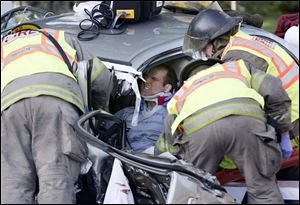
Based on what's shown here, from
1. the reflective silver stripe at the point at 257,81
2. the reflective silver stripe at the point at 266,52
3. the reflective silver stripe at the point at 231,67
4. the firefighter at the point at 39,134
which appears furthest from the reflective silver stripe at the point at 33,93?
the reflective silver stripe at the point at 266,52

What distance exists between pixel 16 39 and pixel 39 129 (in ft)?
2.01

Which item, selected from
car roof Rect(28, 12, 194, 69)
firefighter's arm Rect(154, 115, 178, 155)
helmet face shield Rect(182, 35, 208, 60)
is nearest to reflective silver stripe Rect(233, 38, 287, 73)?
helmet face shield Rect(182, 35, 208, 60)

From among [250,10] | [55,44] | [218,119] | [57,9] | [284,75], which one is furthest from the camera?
[250,10]

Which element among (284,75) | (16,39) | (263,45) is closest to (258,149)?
(284,75)

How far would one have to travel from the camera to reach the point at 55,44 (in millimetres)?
3385

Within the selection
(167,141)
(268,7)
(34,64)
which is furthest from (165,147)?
(268,7)

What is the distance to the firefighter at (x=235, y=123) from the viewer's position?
304 centimetres

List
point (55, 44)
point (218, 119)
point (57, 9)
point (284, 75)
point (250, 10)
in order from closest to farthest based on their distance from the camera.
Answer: point (218, 119), point (55, 44), point (284, 75), point (57, 9), point (250, 10)

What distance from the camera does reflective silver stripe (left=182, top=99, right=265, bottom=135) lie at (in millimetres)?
3039

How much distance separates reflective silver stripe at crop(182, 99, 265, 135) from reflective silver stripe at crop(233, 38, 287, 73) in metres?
0.65

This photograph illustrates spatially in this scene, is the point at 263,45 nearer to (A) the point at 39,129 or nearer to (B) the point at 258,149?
(B) the point at 258,149

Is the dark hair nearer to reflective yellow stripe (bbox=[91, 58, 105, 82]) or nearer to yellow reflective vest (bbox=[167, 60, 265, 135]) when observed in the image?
reflective yellow stripe (bbox=[91, 58, 105, 82])

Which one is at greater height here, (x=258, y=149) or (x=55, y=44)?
(x=55, y=44)

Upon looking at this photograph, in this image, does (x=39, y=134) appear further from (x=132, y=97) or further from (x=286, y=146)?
(x=286, y=146)
